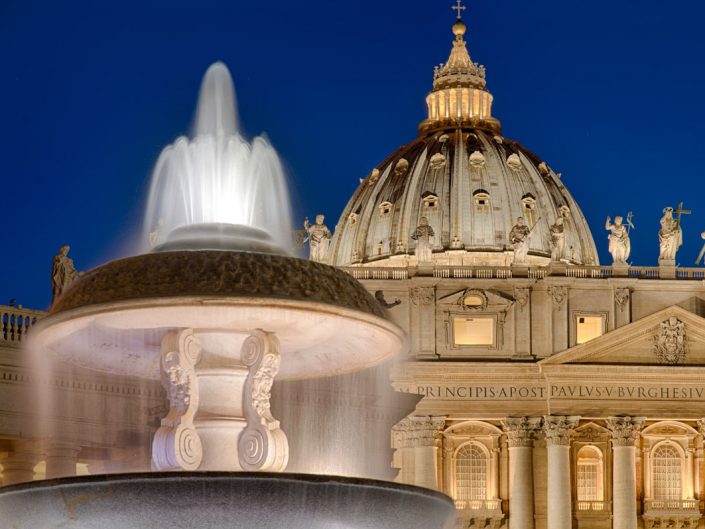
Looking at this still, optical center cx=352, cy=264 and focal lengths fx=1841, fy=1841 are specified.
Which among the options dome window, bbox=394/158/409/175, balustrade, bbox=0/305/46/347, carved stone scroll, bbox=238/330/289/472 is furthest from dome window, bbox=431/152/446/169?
carved stone scroll, bbox=238/330/289/472

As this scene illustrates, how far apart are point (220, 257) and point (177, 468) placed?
1.97 metres

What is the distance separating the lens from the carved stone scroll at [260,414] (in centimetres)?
1694

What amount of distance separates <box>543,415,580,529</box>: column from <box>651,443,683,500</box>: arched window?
17.6 feet

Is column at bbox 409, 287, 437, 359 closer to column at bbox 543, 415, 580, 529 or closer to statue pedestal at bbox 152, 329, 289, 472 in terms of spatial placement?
column at bbox 543, 415, 580, 529

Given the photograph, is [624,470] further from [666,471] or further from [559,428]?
[666,471]

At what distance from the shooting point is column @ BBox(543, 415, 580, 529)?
7206 centimetres

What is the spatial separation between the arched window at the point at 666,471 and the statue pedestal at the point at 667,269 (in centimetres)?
719

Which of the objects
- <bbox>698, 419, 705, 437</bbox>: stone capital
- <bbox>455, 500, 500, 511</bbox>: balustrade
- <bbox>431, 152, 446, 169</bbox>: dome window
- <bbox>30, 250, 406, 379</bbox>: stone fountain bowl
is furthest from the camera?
<bbox>431, 152, 446, 169</bbox>: dome window

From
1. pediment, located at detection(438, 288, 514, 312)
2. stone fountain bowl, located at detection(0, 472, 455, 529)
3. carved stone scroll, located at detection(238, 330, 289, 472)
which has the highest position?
pediment, located at detection(438, 288, 514, 312)

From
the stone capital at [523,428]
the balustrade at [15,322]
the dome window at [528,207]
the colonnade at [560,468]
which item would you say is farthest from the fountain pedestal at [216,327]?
the dome window at [528,207]

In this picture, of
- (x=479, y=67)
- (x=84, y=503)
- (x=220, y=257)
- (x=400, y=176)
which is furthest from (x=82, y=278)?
(x=479, y=67)

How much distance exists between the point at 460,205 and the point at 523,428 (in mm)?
41109

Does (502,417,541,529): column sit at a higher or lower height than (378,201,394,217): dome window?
lower

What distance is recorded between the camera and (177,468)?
16719 millimetres
